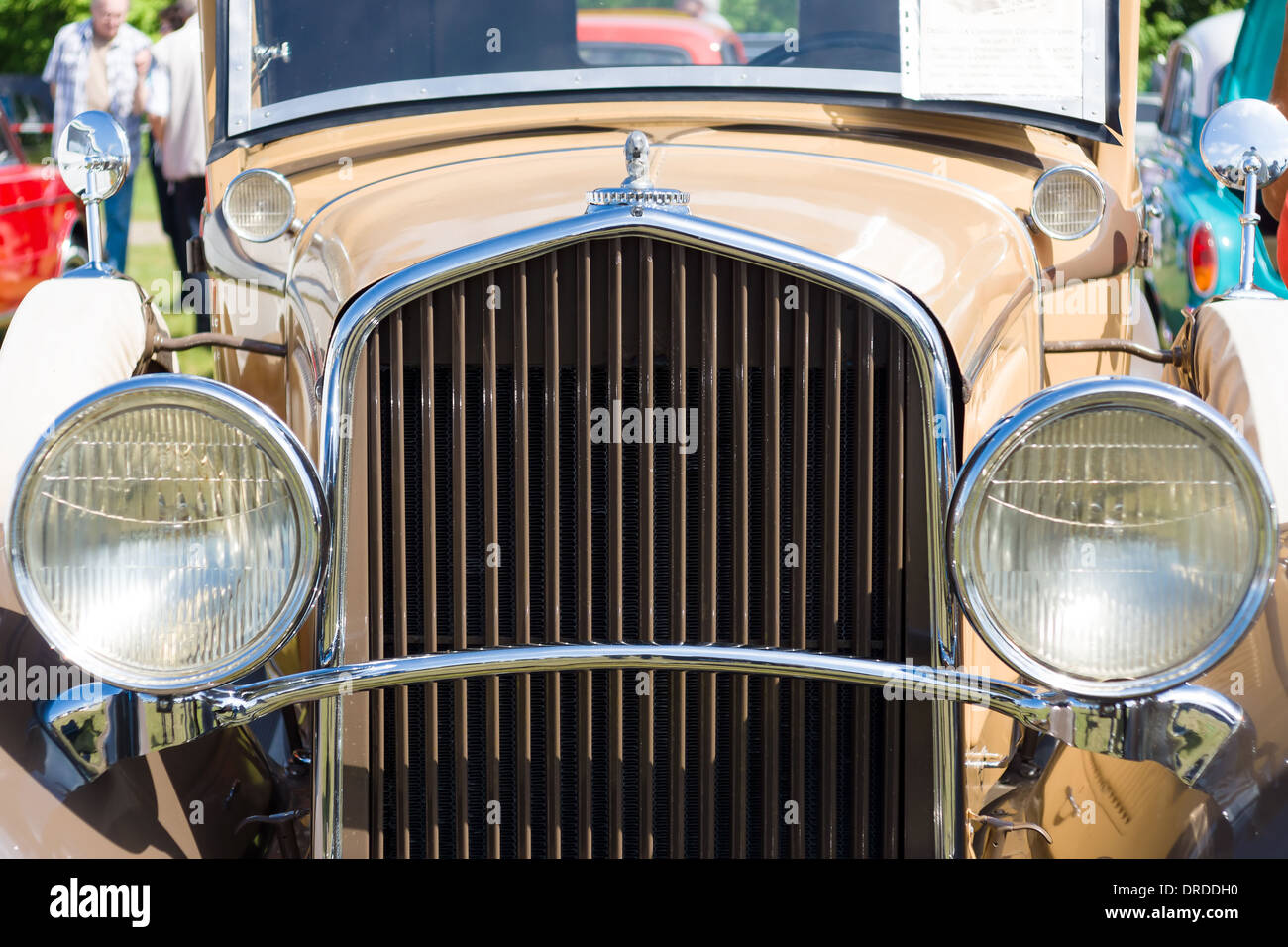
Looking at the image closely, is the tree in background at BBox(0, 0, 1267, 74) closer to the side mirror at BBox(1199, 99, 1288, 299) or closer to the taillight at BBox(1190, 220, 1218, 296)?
the taillight at BBox(1190, 220, 1218, 296)

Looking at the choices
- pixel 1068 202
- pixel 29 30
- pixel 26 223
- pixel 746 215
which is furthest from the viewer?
pixel 29 30

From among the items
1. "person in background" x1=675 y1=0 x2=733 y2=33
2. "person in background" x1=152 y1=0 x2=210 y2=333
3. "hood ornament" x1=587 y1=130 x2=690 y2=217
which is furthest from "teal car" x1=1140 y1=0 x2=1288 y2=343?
"person in background" x1=152 y1=0 x2=210 y2=333

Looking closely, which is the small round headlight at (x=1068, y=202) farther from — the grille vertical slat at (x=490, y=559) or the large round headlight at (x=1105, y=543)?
the grille vertical slat at (x=490, y=559)

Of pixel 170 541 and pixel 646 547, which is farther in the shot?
pixel 646 547

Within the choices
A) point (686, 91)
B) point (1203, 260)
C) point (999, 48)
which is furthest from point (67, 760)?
point (1203, 260)

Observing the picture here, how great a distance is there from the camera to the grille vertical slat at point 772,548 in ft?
6.15

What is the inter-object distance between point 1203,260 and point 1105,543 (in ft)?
13.7

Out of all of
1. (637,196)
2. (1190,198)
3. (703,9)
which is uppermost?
(1190,198)

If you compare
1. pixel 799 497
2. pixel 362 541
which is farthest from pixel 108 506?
pixel 799 497

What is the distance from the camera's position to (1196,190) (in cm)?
594

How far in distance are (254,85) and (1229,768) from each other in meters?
2.17

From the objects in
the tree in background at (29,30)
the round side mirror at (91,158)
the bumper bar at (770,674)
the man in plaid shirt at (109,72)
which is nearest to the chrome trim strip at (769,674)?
the bumper bar at (770,674)

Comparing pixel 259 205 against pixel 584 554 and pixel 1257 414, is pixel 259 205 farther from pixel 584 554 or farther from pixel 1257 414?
pixel 1257 414

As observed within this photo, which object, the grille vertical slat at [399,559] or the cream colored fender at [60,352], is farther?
the cream colored fender at [60,352]
